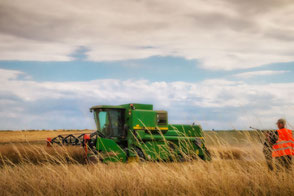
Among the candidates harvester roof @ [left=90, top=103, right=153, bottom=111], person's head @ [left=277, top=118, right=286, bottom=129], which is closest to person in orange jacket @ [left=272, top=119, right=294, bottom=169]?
person's head @ [left=277, top=118, right=286, bottom=129]

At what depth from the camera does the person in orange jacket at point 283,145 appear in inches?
338

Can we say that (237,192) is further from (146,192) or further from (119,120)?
(119,120)

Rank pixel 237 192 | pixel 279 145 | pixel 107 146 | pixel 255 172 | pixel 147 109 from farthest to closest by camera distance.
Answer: pixel 147 109 < pixel 107 146 < pixel 279 145 < pixel 255 172 < pixel 237 192

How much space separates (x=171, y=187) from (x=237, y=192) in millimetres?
1326

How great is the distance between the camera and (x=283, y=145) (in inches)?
340

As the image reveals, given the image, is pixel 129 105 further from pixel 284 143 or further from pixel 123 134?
pixel 284 143

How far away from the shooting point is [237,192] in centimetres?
623

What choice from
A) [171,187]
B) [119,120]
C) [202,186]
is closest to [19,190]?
[171,187]

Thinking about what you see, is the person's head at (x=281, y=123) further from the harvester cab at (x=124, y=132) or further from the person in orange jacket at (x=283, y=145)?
the harvester cab at (x=124, y=132)

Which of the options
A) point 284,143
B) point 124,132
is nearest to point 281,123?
point 284,143

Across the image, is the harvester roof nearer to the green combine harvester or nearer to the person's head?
the green combine harvester

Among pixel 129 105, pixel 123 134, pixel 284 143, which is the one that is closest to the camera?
pixel 284 143

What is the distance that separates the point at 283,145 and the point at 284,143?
0.06 m

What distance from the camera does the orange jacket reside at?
8.58m
